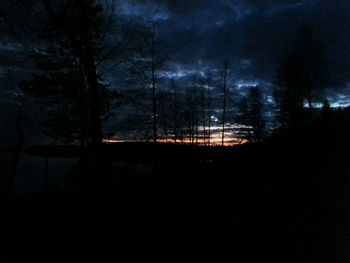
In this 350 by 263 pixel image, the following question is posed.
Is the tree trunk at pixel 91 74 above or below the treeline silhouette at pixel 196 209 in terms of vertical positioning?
above

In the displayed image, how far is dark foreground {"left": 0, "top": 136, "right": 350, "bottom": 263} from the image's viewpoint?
3.10m

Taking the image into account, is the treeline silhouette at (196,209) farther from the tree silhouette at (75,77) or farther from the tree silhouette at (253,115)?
the tree silhouette at (253,115)

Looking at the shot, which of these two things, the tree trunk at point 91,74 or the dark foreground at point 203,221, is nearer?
the dark foreground at point 203,221

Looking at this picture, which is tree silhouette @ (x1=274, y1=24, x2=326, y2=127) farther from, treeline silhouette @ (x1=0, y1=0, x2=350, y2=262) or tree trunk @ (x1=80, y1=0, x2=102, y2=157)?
tree trunk @ (x1=80, y1=0, x2=102, y2=157)

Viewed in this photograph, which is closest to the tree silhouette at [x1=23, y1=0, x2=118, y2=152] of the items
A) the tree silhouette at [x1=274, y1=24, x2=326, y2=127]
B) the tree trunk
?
the tree trunk

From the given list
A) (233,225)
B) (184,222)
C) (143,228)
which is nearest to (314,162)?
(233,225)

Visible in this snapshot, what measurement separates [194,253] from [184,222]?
0.94 m

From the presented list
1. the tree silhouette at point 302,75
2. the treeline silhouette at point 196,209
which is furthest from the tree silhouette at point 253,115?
the treeline silhouette at point 196,209

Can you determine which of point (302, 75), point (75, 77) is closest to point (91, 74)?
point (75, 77)

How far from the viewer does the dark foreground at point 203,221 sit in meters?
3.10

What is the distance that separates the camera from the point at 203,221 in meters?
4.09

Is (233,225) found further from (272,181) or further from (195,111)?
(195,111)

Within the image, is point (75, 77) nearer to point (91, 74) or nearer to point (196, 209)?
point (91, 74)

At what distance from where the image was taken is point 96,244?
3445mm
